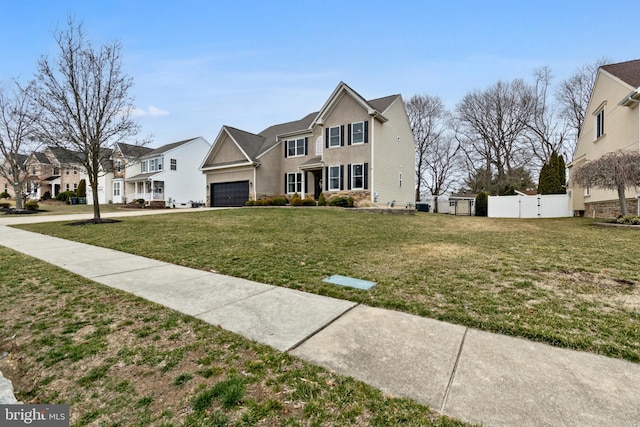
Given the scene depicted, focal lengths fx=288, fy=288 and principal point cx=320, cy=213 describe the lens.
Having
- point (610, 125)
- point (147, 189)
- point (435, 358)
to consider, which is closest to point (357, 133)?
point (610, 125)

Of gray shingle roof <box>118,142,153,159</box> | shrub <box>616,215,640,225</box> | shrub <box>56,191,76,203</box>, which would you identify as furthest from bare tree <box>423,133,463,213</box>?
shrub <box>56,191,76,203</box>

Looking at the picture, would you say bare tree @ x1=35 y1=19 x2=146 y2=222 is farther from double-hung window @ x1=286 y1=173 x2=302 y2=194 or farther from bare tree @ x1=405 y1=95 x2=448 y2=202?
bare tree @ x1=405 y1=95 x2=448 y2=202

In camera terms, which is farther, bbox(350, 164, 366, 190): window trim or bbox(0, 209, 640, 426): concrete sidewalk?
bbox(350, 164, 366, 190): window trim

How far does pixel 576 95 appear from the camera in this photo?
89.9 feet

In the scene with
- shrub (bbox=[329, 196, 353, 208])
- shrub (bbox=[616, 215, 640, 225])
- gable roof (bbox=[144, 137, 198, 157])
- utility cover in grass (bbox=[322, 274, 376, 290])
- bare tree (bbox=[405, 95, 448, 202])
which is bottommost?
utility cover in grass (bbox=[322, 274, 376, 290])

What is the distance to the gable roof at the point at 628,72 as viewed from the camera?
1339cm

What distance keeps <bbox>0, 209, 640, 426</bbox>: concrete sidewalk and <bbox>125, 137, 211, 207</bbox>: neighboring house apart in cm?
2950

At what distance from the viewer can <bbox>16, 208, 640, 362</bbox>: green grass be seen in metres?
3.06

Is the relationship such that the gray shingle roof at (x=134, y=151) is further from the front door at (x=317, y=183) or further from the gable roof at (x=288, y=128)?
the front door at (x=317, y=183)

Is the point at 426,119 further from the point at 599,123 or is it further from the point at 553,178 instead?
the point at 599,123

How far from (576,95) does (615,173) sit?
905 inches

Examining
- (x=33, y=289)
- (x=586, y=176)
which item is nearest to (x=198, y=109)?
(x=33, y=289)

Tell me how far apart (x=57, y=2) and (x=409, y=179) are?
22.3 meters

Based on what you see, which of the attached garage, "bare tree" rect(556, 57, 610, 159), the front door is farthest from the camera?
"bare tree" rect(556, 57, 610, 159)
